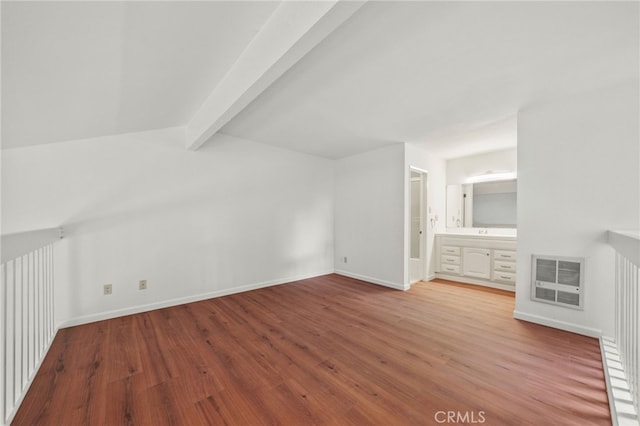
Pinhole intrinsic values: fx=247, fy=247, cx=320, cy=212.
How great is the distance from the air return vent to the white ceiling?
1670mm

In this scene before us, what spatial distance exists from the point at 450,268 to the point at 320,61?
13.5 feet

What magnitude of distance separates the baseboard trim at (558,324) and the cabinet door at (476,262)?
4.49 ft

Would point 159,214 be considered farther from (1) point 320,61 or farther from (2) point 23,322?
(1) point 320,61

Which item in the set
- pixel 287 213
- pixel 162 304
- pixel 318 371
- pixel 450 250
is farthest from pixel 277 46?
pixel 450 250

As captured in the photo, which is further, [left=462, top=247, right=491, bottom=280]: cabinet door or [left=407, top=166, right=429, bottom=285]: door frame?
[left=407, top=166, right=429, bottom=285]: door frame

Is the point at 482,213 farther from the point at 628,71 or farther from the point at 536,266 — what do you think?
the point at 628,71

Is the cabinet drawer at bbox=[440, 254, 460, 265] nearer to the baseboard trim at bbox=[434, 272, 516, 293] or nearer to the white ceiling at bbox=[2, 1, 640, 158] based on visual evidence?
the baseboard trim at bbox=[434, 272, 516, 293]

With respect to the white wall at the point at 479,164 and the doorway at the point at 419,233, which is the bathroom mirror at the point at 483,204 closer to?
the white wall at the point at 479,164

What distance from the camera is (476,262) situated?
417 centimetres

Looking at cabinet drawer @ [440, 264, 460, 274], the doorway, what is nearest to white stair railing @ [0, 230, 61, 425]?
the doorway

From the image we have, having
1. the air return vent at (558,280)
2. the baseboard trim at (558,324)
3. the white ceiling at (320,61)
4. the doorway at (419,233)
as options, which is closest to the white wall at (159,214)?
the white ceiling at (320,61)

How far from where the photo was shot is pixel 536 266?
8.83 ft

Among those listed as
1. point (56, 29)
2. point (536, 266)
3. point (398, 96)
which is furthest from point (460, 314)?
point (56, 29)

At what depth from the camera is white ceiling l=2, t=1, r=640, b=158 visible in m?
1.33
